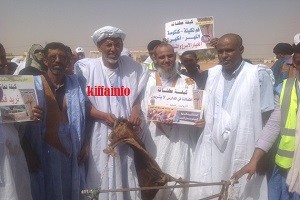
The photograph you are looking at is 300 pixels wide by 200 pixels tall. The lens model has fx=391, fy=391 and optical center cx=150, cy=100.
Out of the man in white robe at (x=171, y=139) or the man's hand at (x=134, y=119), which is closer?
the man's hand at (x=134, y=119)

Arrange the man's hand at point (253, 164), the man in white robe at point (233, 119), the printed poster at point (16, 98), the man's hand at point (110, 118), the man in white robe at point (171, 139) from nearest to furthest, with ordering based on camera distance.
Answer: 1. the printed poster at point (16, 98)
2. the man's hand at point (253, 164)
3. the man in white robe at point (233, 119)
4. the man's hand at point (110, 118)
5. the man in white robe at point (171, 139)

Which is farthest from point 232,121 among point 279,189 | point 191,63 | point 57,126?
point 191,63

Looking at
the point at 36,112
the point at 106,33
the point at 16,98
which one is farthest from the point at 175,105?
the point at 16,98

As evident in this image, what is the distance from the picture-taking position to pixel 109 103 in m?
4.78

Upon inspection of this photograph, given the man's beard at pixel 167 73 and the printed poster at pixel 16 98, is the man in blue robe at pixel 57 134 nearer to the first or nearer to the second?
the printed poster at pixel 16 98

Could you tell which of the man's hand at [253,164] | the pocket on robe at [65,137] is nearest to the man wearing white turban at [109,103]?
the pocket on robe at [65,137]

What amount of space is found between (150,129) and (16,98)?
1804 millimetres

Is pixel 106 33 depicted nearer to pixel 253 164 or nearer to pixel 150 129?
pixel 150 129

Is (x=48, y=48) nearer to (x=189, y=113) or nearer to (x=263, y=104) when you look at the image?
(x=189, y=113)

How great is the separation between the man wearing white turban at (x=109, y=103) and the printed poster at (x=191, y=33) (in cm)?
155

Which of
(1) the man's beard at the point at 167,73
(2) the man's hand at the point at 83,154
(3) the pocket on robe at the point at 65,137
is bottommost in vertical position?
(2) the man's hand at the point at 83,154

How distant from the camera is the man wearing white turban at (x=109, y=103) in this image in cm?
467

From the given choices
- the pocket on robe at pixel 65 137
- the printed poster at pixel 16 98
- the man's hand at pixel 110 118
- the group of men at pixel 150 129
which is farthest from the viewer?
the man's hand at pixel 110 118

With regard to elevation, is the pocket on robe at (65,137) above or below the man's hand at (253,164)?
above
